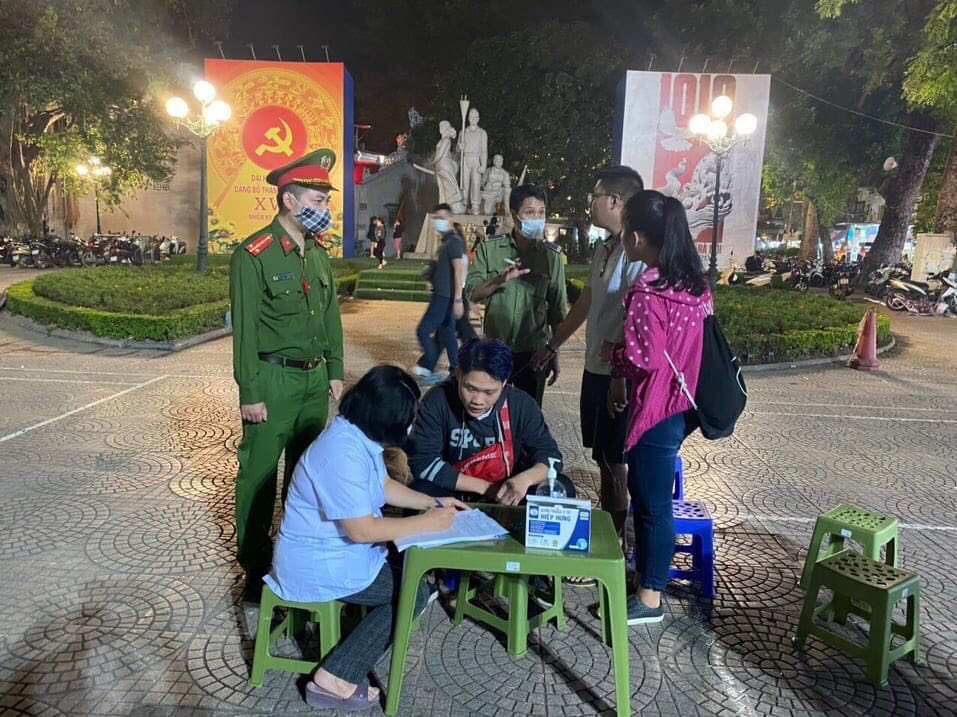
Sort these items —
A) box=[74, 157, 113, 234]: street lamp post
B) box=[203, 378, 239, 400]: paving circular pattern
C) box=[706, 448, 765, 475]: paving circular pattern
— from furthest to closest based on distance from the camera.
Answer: box=[74, 157, 113, 234]: street lamp post
box=[203, 378, 239, 400]: paving circular pattern
box=[706, 448, 765, 475]: paving circular pattern

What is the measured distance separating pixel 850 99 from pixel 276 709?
2394 cm

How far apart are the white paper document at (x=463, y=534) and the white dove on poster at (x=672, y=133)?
61.3 ft

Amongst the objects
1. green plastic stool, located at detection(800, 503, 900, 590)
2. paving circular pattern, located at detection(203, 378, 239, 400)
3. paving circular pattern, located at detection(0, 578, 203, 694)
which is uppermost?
green plastic stool, located at detection(800, 503, 900, 590)

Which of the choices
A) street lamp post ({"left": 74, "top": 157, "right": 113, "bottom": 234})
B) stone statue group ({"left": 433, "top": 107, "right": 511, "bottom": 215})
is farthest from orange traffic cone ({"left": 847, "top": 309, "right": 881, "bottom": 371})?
street lamp post ({"left": 74, "top": 157, "right": 113, "bottom": 234})

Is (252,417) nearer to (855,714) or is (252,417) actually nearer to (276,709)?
(276,709)

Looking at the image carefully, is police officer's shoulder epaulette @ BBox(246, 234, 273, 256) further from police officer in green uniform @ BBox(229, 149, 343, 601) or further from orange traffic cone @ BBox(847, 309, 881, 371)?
orange traffic cone @ BBox(847, 309, 881, 371)

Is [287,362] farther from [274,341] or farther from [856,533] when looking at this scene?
[856,533]

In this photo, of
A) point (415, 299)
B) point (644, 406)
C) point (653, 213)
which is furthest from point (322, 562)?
point (415, 299)

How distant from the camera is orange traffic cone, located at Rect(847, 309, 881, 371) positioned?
8.97 meters

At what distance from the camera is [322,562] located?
2387 mm

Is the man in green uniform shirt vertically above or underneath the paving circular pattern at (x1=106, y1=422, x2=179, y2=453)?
above

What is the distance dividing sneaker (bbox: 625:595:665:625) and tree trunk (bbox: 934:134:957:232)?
18.9 metres

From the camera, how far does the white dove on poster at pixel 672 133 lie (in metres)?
19.2

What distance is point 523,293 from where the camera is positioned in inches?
165
